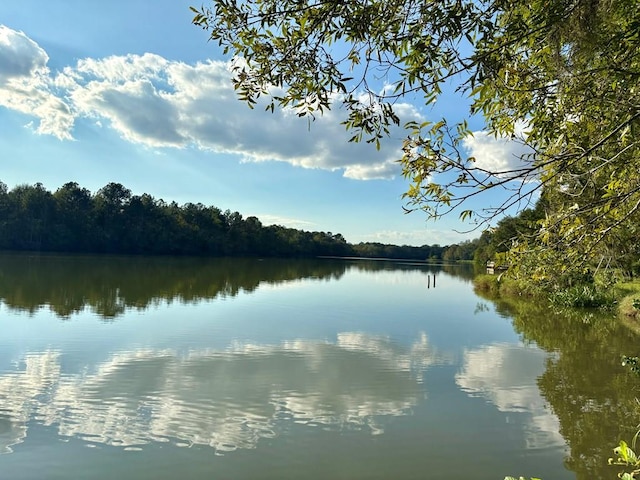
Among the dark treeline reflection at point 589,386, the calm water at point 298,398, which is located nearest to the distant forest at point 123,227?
the calm water at point 298,398

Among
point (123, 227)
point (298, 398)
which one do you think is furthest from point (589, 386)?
point (123, 227)

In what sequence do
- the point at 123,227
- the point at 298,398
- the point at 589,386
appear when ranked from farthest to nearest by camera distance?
1. the point at 123,227
2. the point at 589,386
3. the point at 298,398

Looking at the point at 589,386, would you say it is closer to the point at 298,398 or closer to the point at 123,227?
the point at 298,398

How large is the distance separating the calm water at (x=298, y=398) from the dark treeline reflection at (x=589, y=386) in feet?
0.13

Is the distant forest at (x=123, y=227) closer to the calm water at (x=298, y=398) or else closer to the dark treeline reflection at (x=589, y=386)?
the calm water at (x=298, y=398)

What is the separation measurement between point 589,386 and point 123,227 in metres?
85.1

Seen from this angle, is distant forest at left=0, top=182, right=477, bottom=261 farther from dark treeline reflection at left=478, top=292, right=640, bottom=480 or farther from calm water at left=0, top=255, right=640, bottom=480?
dark treeline reflection at left=478, top=292, right=640, bottom=480

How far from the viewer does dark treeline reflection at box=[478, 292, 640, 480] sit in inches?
245

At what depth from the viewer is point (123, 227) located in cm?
8269

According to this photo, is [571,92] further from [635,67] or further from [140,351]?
[140,351]

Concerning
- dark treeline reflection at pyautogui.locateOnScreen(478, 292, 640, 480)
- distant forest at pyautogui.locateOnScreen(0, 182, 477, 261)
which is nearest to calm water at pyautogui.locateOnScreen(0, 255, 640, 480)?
dark treeline reflection at pyautogui.locateOnScreen(478, 292, 640, 480)

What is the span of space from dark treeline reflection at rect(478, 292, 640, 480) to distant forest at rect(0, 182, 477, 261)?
2725 inches

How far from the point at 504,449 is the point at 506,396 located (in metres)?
2.53

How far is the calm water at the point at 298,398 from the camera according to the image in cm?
565
